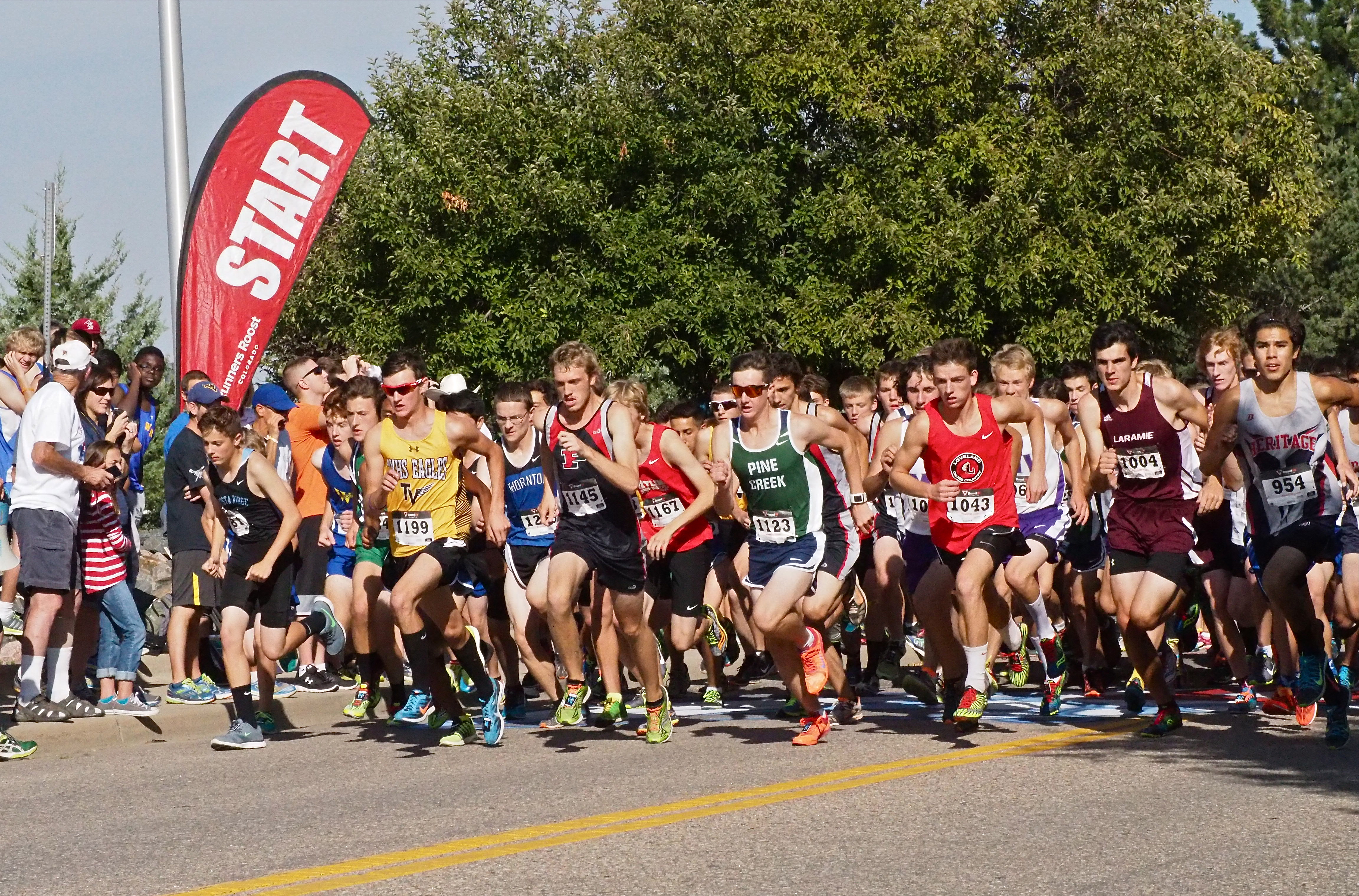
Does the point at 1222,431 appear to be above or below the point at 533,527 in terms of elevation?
above

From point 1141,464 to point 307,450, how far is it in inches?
242

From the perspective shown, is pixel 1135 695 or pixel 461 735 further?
pixel 1135 695

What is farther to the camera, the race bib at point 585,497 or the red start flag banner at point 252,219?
the red start flag banner at point 252,219

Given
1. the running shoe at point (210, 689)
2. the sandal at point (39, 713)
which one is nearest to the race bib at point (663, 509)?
the running shoe at point (210, 689)

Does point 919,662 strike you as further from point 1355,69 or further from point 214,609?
point 1355,69

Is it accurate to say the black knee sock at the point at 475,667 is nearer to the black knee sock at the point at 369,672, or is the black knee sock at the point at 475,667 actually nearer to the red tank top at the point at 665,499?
the black knee sock at the point at 369,672

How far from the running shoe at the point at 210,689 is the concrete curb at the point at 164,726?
0.21m

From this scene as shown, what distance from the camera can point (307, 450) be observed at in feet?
42.4

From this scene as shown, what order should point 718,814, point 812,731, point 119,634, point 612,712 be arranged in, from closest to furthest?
point 718,814 < point 812,731 < point 612,712 < point 119,634

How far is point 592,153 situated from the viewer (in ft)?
115

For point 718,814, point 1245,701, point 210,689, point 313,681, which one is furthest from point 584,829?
point 313,681

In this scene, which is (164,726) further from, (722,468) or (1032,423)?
(1032,423)

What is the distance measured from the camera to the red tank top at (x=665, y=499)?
11.2m

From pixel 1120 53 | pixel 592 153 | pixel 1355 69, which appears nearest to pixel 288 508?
pixel 592 153
